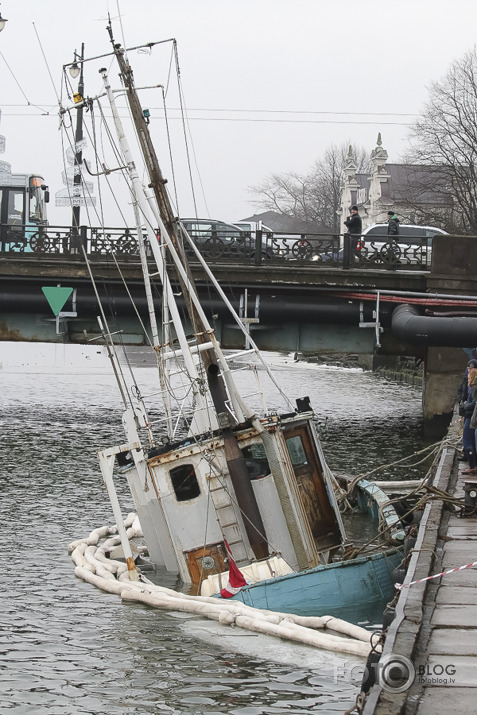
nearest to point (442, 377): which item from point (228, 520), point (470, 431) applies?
point (470, 431)

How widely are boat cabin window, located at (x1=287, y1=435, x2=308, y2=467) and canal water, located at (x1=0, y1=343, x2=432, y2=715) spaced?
8.91 ft

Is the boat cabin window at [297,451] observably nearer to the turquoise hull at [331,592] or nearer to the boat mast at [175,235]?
the boat mast at [175,235]

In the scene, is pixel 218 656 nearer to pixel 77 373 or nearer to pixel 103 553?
pixel 103 553

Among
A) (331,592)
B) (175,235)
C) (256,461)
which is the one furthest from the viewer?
(175,235)

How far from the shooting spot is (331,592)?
1547 centimetres

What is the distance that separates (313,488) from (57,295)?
1749 centimetres

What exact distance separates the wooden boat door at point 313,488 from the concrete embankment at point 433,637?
3.24m

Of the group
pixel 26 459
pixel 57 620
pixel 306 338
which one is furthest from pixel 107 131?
pixel 306 338

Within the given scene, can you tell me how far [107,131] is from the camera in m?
20.4

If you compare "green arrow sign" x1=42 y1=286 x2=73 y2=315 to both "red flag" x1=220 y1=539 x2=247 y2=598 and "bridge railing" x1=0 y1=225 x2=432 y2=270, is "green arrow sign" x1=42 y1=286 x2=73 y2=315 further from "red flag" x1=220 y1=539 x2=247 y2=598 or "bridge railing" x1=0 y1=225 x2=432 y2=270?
"red flag" x1=220 y1=539 x2=247 y2=598

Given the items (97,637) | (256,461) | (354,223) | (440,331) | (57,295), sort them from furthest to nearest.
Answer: (354,223), (57,295), (440,331), (256,461), (97,637)

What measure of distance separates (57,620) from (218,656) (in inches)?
120

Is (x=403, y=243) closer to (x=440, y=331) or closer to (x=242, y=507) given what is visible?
(x=440, y=331)

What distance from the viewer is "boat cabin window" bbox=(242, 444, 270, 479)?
1702 centimetres
